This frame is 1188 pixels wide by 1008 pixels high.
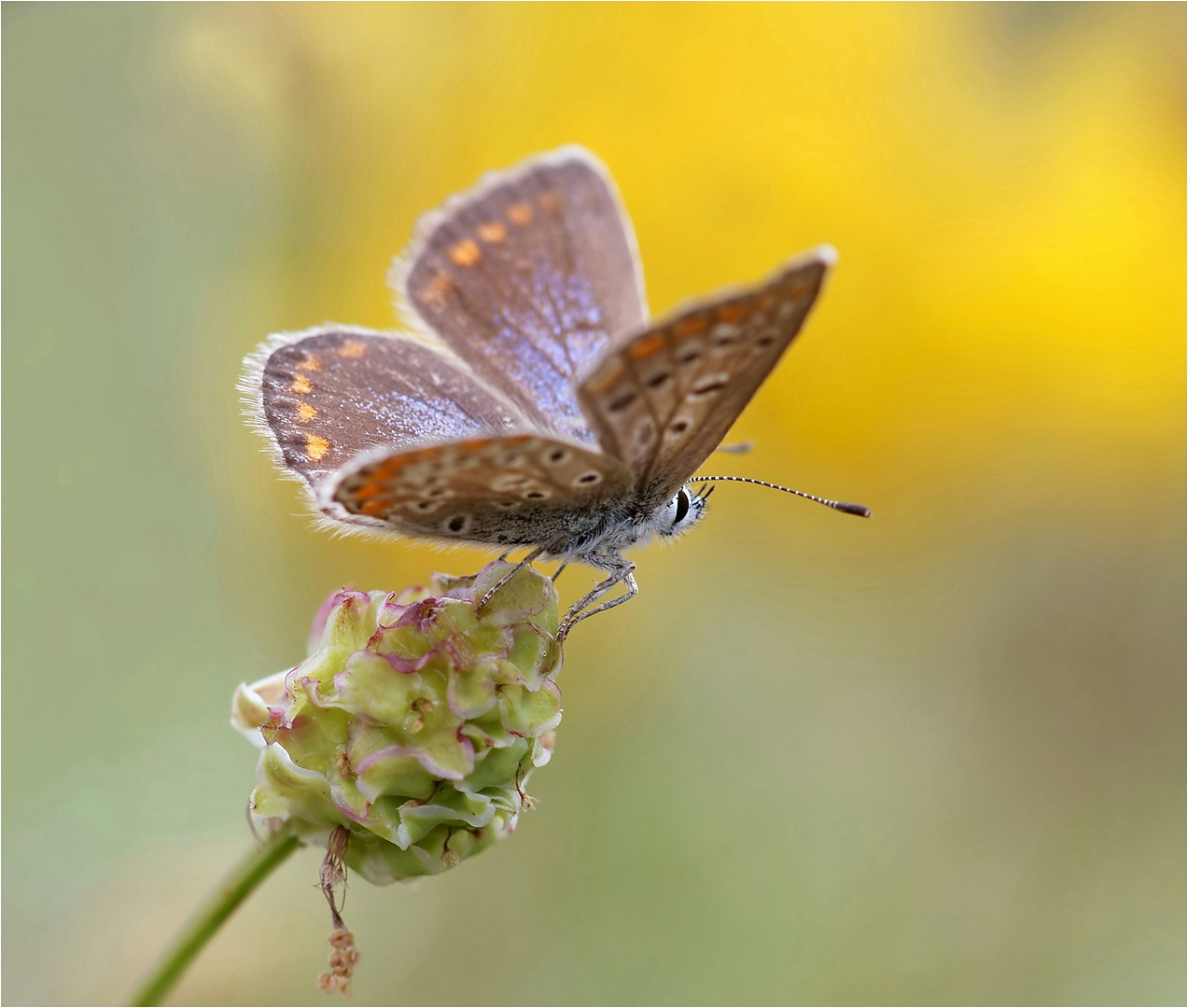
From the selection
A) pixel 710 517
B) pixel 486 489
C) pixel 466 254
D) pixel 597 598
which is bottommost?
pixel 710 517

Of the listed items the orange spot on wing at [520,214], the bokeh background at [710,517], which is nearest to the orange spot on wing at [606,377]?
the orange spot on wing at [520,214]

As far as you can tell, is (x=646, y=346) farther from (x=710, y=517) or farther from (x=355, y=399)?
(x=710, y=517)

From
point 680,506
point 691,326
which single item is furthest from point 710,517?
point 691,326

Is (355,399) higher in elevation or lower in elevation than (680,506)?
higher

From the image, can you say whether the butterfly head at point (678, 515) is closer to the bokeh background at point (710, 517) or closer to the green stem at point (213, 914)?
the green stem at point (213, 914)

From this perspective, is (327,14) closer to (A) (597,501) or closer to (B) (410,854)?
(A) (597,501)

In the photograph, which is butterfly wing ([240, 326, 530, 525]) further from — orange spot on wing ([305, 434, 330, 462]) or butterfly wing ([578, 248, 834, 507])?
butterfly wing ([578, 248, 834, 507])

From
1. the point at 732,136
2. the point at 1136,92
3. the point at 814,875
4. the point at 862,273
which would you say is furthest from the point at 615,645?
the point at 1136,92

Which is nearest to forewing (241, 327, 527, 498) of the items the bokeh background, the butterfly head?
the butterfly head
